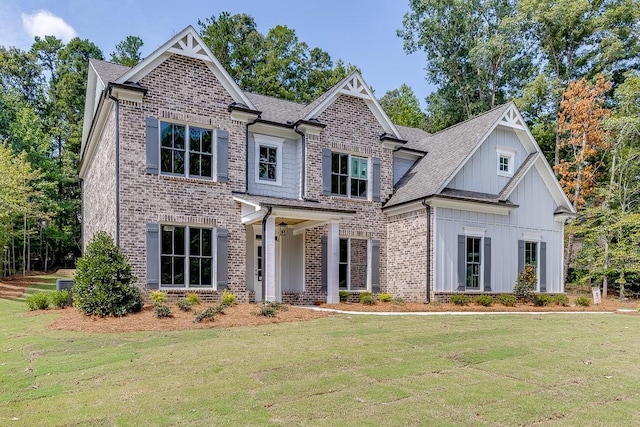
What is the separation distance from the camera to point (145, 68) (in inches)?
527

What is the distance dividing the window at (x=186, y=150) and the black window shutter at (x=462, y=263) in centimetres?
880

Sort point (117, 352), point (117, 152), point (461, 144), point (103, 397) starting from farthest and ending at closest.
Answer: point (461, 144), point (117, 152), point (117, 352), point (103, 397)

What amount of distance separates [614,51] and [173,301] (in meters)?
28.9

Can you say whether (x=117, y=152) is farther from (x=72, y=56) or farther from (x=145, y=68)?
(x=72, y=56)

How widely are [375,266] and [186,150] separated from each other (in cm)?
787

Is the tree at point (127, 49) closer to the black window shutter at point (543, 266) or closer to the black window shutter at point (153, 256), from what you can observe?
the black window shutter at point (153, 256)

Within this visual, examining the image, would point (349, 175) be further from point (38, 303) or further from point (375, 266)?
point (38, 303)

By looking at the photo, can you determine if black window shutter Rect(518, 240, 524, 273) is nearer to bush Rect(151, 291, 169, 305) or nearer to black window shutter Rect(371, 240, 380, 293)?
black window shutter Rect(371, 240, 380, 293)

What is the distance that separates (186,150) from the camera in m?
14.0

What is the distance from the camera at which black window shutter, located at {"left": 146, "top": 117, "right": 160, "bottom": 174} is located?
13.3 m

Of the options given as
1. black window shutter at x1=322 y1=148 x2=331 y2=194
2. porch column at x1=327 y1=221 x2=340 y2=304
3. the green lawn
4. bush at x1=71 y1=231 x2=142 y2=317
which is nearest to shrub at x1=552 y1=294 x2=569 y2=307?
the green lawn

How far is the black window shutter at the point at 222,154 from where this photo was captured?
14375 mm

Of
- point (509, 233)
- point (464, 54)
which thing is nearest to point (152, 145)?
point (509, 233)

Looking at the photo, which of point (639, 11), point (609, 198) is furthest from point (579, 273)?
point (639, 11)
